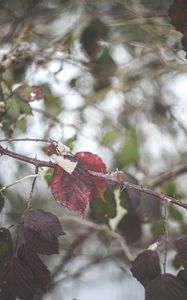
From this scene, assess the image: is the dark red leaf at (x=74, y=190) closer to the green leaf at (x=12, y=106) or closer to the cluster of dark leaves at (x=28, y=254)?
the cluster of dark leaves at (x=28, y=254)

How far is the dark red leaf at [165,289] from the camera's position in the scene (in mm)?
647

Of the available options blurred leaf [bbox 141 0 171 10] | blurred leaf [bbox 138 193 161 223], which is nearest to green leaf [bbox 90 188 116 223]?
blurred leaf [bbox 138 193 161 223]

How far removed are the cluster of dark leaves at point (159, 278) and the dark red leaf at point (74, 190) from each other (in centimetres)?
12

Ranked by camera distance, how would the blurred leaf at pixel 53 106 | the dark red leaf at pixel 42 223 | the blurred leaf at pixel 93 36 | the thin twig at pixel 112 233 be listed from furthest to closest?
the blurred leaf at pixel 53 106, the blurred leaf at pixel 93 36, the thin twig at pixel 112 233, the dark red leaf at pixel 42 223

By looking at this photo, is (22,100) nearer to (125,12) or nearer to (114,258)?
(125,12)

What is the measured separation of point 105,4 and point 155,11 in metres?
0.18

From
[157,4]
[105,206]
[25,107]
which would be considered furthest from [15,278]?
[157,4]

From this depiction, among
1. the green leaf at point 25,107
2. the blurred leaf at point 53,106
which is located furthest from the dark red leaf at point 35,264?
the blurred leaf at point 53,106

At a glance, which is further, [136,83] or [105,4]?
[136,83]

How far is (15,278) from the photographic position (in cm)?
68

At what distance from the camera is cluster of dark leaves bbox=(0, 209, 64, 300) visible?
2.16 ft

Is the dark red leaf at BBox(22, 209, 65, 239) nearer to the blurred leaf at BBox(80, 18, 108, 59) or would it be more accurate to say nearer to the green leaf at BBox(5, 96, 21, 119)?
the green leaf at BBox(5, 96, 21, 119)

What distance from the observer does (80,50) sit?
145cm

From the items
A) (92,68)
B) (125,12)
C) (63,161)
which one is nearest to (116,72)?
→ (92,68)
